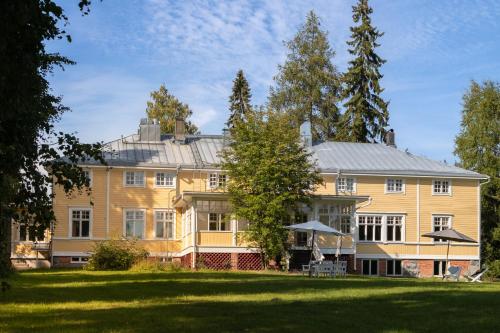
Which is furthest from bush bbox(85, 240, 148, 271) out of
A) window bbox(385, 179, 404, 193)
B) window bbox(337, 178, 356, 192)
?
window bbox(385, 179, 404, 193)

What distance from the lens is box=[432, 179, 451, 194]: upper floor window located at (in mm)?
48750

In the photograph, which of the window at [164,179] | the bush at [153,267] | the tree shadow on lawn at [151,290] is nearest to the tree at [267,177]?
the bush at [153,267]

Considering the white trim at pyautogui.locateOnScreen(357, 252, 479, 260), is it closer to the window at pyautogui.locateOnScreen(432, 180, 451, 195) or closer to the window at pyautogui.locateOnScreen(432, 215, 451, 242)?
the window at pyautogui.locateOnScreen(432, 215, 451, 242)

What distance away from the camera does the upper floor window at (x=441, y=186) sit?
160 feet

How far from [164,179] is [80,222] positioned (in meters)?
5.31

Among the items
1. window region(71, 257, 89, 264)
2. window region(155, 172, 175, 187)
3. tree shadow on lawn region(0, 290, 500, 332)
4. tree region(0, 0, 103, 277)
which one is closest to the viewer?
tree region(0, 0, 103, 277)

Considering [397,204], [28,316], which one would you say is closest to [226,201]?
[397,204]

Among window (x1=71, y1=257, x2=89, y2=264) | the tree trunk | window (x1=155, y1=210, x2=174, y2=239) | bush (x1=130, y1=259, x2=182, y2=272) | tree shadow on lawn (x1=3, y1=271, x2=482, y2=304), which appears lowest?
window (x1=71, y1=257, x2=89, y2=264)

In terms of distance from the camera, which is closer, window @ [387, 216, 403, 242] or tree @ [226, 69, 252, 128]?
window @ [387, 216, 403, 242]

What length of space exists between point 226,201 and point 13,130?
30.7 metres

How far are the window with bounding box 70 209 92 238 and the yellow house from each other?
56 millimetres

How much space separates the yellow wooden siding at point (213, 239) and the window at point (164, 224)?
6112mm

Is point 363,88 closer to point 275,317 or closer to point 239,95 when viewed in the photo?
point 239,95

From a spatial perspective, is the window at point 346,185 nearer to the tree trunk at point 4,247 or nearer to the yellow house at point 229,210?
the yellow house at point 229,210
